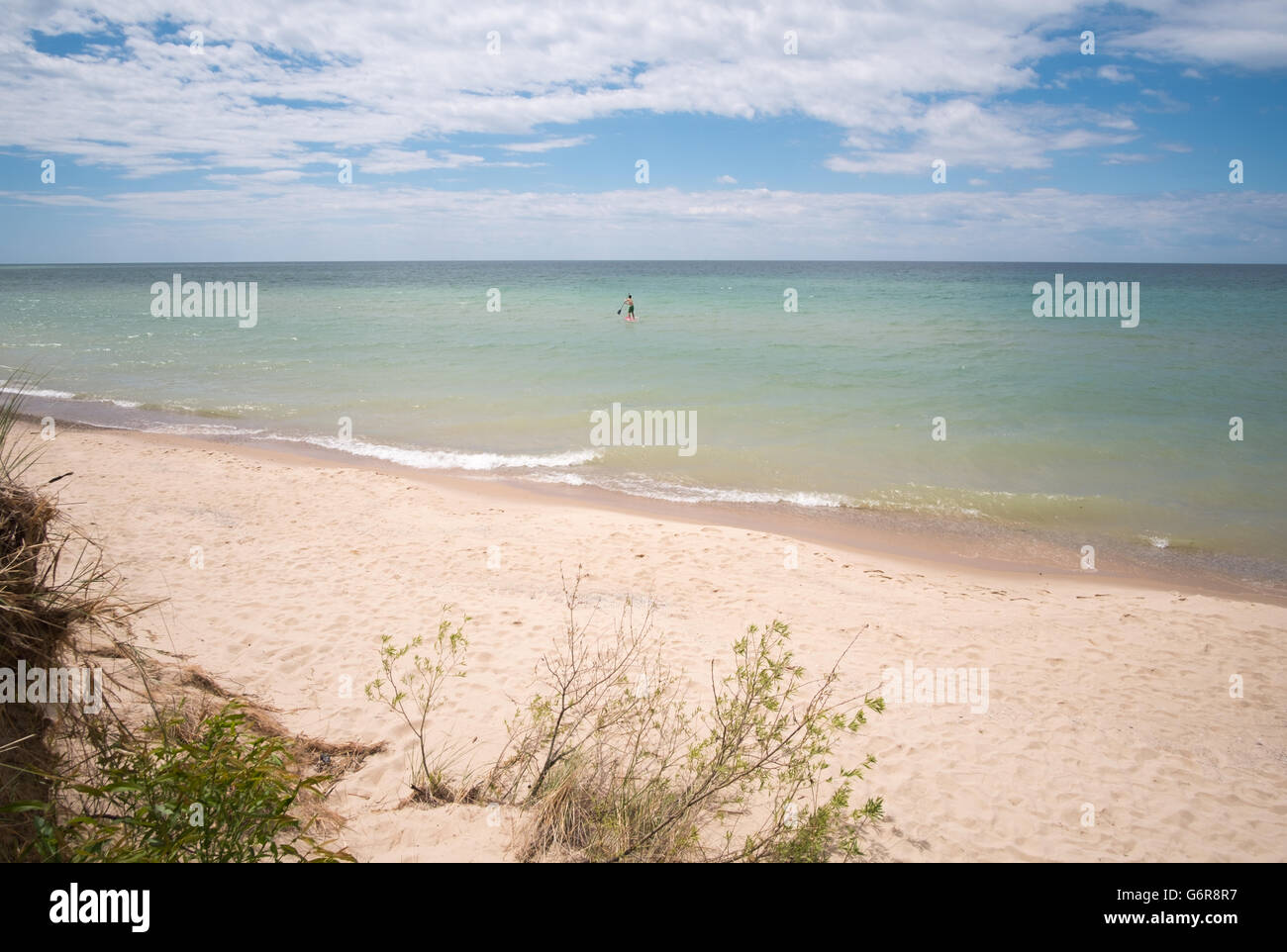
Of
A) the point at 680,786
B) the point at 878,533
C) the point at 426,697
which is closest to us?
the point at 680,786

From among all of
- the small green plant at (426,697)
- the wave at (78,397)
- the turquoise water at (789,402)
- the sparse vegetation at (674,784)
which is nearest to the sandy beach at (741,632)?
the small green plant at (426,697)

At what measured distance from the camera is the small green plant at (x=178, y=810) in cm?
245

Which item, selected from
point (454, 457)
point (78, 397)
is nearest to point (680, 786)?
point (454, 457)

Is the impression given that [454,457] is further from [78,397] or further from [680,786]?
[78,397]

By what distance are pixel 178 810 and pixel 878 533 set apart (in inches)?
404

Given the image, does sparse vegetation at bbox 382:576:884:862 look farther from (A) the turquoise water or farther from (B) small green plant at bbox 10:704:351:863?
(A) the turquoise water

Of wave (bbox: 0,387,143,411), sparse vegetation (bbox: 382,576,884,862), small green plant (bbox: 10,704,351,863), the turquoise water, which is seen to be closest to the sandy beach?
sparse vegetation (bbox: 382,576,884,862)

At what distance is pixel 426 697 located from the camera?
18.8 ft

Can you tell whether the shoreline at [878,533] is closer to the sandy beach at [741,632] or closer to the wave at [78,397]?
the sandy beach at [741,632]

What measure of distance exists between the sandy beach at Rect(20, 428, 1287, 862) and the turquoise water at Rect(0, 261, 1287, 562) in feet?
9.73

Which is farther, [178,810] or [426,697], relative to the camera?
[426,697]
